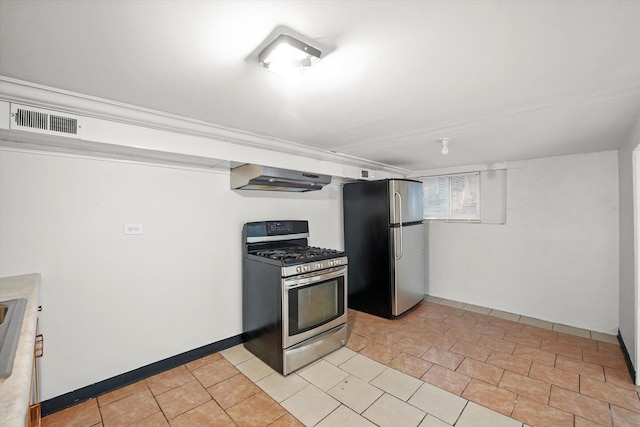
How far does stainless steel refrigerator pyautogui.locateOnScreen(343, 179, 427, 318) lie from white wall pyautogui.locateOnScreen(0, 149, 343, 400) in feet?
5.29

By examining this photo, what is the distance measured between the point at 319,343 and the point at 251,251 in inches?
46.4

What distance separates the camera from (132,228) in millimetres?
2445

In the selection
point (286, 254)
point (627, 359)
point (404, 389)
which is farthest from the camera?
point (286, 254)

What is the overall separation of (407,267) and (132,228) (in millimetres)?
3246

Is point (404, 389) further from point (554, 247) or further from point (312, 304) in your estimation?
point (554, 247)

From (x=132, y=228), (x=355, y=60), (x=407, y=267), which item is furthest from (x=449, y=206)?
(x=132, y=228)

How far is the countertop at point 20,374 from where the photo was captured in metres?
0.65

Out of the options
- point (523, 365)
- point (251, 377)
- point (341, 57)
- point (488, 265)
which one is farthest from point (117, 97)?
point (488, 265)

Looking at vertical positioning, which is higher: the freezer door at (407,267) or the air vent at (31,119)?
the air vent at (31,119)

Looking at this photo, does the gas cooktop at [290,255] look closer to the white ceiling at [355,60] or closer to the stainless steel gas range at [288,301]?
the stainless steel gas range at [288,301]

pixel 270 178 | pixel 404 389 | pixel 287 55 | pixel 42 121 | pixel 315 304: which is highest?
pixel 287 55

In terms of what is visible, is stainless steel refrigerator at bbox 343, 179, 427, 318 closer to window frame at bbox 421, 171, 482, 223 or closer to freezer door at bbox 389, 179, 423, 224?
freezer door at bbox 389, 179, 423, 224

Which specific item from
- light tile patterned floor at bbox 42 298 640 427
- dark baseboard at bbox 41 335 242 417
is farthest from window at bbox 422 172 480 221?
dark baseboard at bbox 41 335 242 417

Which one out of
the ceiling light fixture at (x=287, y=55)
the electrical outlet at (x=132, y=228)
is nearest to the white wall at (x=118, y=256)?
the electrical outlet at (x=132, y=228)
